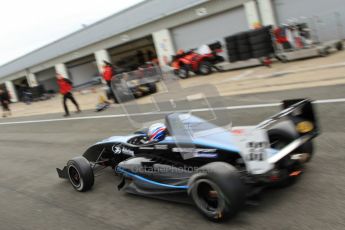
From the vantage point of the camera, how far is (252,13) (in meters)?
20.9

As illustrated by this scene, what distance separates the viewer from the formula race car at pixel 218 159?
3.87 m

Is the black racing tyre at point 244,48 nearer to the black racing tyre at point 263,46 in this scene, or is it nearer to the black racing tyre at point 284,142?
the black racing tyre at point 263,46

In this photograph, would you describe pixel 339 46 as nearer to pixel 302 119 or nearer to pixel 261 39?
pixel 261 39

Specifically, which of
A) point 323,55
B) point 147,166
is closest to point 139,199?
point 147,166

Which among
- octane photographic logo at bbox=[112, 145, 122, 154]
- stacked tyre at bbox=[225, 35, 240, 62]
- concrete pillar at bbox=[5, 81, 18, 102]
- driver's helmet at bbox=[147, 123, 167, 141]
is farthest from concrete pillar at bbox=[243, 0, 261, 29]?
concrete pillar at bbox=[5, 81, 18, 102]

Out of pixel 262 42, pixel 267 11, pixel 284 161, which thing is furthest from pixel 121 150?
pixel 267 11

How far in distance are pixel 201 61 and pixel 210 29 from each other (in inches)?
218

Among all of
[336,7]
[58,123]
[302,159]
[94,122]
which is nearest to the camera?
[302,159]

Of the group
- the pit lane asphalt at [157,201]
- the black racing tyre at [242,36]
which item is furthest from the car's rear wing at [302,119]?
the black racing tyre at [242,36]

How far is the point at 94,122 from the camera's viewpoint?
1257 cm

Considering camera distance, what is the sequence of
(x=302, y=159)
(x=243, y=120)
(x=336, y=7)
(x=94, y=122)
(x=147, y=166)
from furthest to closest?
1. (x=336, y=7)
2. (x=94, y=122)
3. (x=243, y=120)
4. (x=147, y=166)
5. (x=302, y=159)

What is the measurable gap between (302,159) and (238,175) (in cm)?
97

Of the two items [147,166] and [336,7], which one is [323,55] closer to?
[336,7]

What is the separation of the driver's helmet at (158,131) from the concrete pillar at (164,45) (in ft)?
67.3
